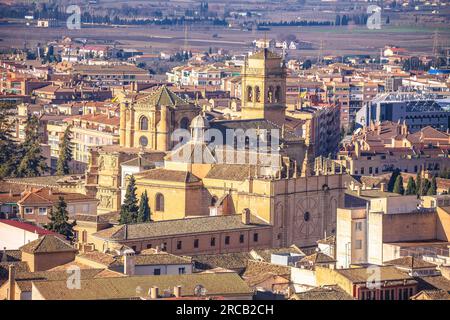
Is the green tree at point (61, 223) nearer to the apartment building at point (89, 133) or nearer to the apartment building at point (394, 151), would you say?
the apartment building at point (89, 133)

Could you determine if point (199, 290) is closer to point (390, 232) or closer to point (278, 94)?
point (390, 232)

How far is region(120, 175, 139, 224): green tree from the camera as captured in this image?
41812mm

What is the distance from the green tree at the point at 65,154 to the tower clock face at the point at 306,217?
12.5m

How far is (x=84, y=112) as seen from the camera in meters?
71.9

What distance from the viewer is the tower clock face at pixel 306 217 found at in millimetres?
41781

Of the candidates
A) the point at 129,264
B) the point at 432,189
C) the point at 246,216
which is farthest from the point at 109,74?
the point at 129,264

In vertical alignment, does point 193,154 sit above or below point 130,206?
above

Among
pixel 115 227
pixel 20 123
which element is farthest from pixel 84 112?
pixel 115 227

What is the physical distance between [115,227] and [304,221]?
5.32 meters

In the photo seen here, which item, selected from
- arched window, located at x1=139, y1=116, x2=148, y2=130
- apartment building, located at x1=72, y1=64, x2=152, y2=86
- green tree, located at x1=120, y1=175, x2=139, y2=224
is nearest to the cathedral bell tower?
arched window, located at x1=139, y1=116, x2=148, y2=130

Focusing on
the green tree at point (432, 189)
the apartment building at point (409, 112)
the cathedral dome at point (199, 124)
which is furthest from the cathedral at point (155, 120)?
the apartment building at point (409, 112)

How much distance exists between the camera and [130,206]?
42.5 metres

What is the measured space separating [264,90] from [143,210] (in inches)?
442
